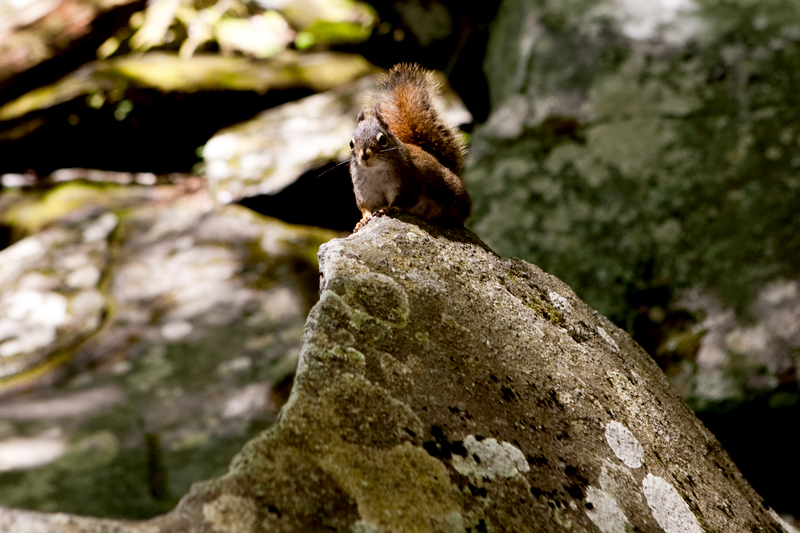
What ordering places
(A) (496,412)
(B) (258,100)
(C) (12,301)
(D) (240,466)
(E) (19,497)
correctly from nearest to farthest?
1. (D) (240,466)
2. (A) (496,412)
3. (E) (19,497)
4. (C) (12,301)
5. (B) (258,100)

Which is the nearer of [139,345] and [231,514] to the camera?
[231,514]

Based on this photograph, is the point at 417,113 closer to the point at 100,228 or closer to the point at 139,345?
the point at 139,345

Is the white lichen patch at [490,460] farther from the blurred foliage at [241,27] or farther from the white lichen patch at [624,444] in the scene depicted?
the blurred foliage at [241,27]

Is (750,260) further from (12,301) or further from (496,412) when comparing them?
(12,301)

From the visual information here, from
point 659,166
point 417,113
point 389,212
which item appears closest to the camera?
point 389,212

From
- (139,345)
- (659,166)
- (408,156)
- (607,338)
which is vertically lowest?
(139,345)

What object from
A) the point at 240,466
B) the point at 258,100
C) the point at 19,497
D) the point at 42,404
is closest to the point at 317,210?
the point at 258,100

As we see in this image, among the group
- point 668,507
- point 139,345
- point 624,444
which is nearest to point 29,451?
point 139,345
